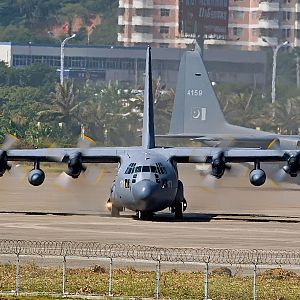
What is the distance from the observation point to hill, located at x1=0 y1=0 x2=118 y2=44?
18088 cm

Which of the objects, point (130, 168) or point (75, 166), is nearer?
point (130, 168)

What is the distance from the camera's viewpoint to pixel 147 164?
5925cm

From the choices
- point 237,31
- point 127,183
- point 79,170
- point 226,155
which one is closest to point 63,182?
point 79,170

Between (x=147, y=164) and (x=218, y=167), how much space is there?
4030mm

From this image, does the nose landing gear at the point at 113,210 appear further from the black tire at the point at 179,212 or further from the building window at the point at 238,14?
the building window at the point at 238,14

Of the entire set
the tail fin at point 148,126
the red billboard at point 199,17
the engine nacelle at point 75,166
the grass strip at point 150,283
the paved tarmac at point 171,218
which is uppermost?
the red billboard at point 199,17

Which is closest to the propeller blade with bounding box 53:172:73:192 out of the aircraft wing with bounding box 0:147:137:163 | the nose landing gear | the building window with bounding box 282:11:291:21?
the aircraft wing with bounding box 0:147:137:163

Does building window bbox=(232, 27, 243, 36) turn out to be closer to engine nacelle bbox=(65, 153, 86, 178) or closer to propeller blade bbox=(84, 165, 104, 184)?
propeller blade bbox=(84, 165, 104, 184)

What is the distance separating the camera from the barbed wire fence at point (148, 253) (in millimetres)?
43375

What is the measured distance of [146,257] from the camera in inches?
1727

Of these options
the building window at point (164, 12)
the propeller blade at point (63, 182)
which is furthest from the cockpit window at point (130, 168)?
the building window at point (164, 12)

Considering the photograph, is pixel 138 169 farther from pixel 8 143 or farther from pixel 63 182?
pixel 8 143

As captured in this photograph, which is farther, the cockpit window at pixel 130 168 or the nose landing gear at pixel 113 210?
the nose landing gear at pixel 113 210

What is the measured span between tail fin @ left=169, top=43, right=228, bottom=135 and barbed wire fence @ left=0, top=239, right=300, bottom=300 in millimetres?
47933
